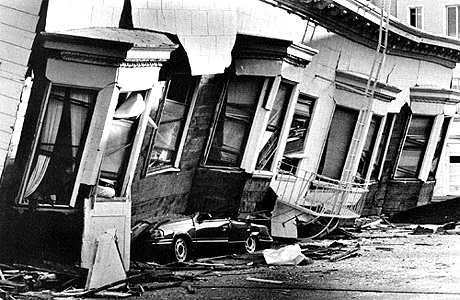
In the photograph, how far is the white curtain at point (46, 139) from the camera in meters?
12.2

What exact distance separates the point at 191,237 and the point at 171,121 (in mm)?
2059

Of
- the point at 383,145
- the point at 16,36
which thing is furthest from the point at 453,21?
the point at 16,36

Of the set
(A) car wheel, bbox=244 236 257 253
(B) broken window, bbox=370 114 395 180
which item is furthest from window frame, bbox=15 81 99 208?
(B) broken window, bbox=370 114 395 180

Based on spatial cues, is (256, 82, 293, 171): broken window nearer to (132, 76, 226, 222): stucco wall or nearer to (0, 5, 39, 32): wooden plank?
(132, 76, 226, 222): stucco wall

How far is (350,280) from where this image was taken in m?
13.5

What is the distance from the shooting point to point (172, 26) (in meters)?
13.8

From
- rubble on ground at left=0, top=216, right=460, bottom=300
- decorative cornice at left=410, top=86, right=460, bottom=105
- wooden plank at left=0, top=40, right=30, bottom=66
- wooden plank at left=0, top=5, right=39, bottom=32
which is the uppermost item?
decorative cornice at left=410, top=86, right=460, bottom=105

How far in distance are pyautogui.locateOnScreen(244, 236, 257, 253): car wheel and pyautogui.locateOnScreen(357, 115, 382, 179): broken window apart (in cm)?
708

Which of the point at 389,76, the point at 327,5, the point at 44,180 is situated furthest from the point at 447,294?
the point at 389,76

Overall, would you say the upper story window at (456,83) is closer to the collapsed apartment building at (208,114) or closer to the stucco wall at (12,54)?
the collapsed apartment building at (208,114)

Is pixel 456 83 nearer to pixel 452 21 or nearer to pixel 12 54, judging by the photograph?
pixel 452 21

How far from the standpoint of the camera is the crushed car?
14562mm

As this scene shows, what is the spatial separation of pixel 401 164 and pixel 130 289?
16105mm

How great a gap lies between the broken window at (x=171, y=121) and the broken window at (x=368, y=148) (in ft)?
30.0
